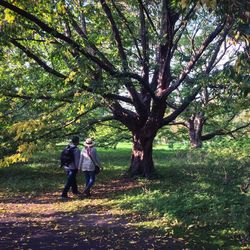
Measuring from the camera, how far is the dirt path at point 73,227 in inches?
272

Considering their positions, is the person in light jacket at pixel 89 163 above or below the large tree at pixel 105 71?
below

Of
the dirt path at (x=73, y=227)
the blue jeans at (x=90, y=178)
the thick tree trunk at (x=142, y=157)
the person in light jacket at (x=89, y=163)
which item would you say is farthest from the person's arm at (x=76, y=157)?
the thick tree trunk at (x=142, y=157)

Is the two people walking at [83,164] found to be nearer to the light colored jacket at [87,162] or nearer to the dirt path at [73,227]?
the light colored jacket at [87,162]

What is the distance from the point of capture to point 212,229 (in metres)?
7.41

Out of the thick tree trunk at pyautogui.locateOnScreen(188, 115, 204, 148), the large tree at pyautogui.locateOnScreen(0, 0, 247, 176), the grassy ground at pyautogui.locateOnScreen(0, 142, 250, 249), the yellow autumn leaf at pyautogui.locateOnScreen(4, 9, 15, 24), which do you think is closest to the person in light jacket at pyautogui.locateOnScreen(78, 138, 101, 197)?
the grassy ground at pyautogui.locateOnScreen(0, 142, 250, 249)

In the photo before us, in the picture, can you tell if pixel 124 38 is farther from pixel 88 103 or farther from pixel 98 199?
pixel 98 199

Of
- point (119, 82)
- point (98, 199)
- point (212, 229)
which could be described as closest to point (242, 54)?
point (212, 229)

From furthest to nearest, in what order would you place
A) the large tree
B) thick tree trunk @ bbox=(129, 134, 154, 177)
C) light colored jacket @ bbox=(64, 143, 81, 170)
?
thick tree trunk @ bbox=(129, 134, 154, 177), light colored jacket @ bbox=(64, 143, 81, 170), the large tree

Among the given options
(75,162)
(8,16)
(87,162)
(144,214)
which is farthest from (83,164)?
(8,16)

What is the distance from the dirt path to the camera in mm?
6906

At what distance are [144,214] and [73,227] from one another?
1704 millimetres

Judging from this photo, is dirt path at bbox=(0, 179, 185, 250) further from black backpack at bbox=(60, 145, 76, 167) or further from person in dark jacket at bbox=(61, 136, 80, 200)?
black backpack at bbox=(60, 145, 76, 167)

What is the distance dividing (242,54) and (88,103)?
6.62 meters

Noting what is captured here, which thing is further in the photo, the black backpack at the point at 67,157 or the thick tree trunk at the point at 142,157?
the thick tree trunk at the point at 142,157
